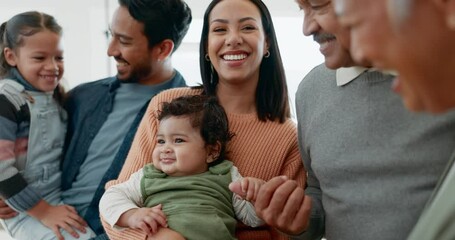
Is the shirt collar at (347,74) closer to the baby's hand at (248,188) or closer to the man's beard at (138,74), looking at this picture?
the baby's hand at (248,188)

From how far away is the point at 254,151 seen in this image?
5.13 ft

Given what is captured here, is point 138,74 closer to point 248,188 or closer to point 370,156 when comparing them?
point 248,188

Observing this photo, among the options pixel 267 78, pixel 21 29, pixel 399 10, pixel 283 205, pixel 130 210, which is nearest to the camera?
pixel 399 10

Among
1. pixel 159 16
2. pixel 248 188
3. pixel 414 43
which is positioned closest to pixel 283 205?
pixel 248 188

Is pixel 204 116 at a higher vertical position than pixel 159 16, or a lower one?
lower

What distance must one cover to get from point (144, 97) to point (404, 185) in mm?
1014

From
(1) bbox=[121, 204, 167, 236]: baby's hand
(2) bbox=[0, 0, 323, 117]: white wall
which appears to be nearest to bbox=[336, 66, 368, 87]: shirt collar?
(1) bbox=[121, 204, 167, 236]: baby's hand

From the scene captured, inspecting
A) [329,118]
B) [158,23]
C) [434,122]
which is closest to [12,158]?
[158,23]

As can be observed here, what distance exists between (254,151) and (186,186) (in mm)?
248

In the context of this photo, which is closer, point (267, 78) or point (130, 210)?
point (130, 210)

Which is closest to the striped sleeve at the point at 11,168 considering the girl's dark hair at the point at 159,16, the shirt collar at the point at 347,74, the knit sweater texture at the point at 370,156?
the girl's dark hair at the point at 159,16

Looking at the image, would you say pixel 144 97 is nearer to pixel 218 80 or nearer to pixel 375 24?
pixel 218 80

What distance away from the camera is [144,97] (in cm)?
190

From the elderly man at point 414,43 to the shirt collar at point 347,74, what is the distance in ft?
2.40
